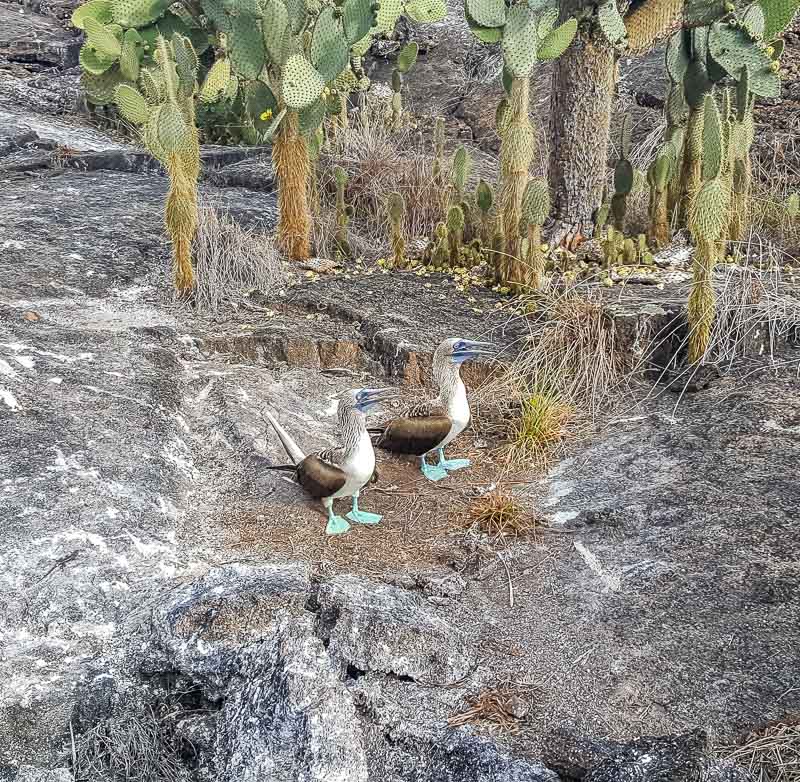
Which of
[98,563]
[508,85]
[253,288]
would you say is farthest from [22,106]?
[98,563]

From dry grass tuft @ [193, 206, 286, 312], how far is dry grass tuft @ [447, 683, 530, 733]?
2.89 metres

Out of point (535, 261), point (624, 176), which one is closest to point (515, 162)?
point (535, 261)

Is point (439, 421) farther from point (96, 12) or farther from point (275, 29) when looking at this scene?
point (96, 12)

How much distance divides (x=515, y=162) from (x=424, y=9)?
1567mm

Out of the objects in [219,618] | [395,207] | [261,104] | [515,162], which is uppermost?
[261,104]

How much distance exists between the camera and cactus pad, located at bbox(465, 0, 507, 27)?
5059 mm

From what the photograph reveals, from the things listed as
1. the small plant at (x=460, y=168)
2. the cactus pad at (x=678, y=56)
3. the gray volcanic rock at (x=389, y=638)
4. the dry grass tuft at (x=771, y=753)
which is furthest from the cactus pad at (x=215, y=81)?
the dry grass tuft at (x=771, y=753)

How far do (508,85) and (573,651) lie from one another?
3.35 m

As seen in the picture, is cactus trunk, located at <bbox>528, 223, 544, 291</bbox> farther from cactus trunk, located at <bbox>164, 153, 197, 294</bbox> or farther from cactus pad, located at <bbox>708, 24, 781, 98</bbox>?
cactus trunk, located at <bbox>164, 153, 197, 294</bbox>

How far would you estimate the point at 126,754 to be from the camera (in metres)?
2.61

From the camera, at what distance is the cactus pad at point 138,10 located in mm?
5953

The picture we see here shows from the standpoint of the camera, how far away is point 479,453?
14.1 feet

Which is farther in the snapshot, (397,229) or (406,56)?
(406,56)

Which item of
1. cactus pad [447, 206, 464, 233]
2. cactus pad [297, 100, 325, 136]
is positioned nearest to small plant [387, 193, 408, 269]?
cactus pad [447, 206, 464, 233]
